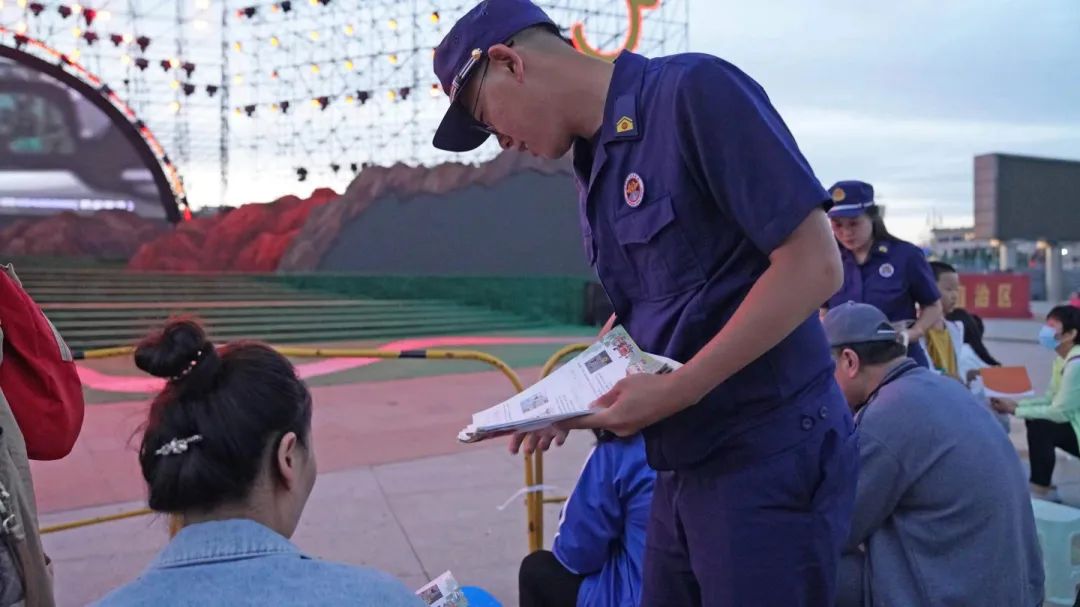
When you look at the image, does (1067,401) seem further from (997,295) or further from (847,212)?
(997,295)

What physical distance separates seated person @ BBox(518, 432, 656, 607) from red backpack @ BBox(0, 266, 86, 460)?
1.35 metres

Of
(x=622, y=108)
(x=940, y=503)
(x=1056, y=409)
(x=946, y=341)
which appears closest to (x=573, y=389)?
(x=622, y=108)

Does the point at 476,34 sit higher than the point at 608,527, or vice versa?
the point at 476,34

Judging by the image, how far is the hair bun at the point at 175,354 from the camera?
1370mm

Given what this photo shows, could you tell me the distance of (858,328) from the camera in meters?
2.53

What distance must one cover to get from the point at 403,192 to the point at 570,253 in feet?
15.7

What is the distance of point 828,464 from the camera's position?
4.77 feet

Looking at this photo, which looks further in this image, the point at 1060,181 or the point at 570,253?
the point at 1060,181

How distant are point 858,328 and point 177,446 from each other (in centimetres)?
197

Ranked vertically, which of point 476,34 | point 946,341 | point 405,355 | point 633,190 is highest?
point 476,34

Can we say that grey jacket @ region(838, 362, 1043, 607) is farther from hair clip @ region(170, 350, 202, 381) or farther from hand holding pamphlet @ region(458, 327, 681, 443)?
hair clip @ region(170, 350, 202, 381)

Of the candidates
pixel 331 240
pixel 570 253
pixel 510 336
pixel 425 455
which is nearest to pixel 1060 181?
pixel 570 253

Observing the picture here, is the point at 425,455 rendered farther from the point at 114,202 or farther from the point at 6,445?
the point at 114,202

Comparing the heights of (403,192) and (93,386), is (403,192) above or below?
above
